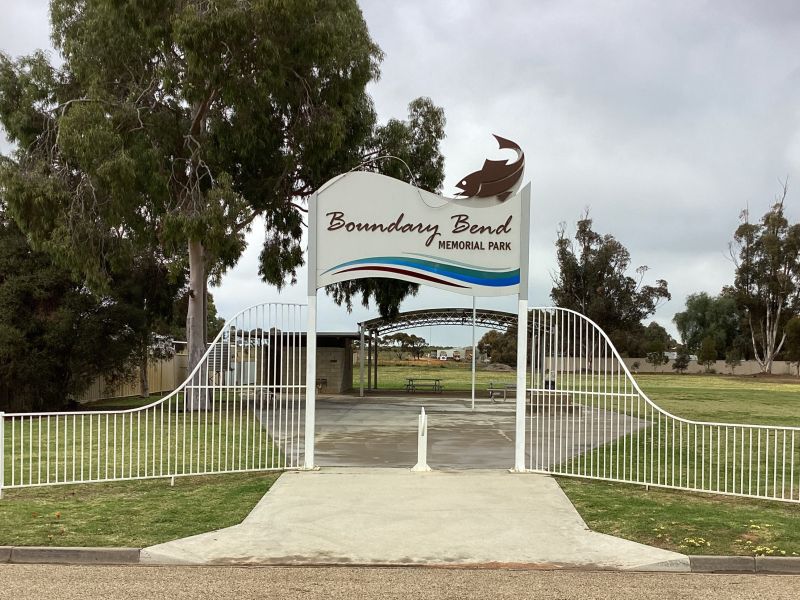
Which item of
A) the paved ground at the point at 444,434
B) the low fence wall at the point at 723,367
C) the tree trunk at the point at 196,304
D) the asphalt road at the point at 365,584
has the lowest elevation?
the low fence wall at the point at 723,367

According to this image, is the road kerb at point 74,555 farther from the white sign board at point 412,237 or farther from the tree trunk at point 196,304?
the tree trunk at point 196,304

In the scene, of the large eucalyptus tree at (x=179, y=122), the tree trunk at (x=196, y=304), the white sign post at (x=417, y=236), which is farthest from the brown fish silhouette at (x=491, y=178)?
the tree trunk at (x=196, y=304)

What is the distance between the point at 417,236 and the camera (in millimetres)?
11078

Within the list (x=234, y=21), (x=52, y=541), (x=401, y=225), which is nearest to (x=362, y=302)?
(x=234, y=21)

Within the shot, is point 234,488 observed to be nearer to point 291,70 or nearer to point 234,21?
point 234,21

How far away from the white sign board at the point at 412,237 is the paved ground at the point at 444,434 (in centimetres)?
236

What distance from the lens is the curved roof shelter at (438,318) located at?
32812 millimetres

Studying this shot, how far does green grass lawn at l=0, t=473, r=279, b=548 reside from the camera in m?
7.25

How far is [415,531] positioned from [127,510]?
332 centimetres

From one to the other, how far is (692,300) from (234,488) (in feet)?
292

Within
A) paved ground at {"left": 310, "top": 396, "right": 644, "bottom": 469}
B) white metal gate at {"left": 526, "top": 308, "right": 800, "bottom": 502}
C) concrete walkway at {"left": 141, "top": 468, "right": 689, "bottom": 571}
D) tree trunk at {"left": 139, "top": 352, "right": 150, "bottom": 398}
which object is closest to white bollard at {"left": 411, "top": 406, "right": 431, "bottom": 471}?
concrete walkway at {"left": 141, "top": 468, "right": 689, "bottom": 571}

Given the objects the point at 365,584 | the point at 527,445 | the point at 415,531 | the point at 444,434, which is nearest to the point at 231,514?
the point at 415,531

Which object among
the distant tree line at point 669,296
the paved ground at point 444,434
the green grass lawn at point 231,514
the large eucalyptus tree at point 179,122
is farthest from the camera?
the distant tree line at point 669,296

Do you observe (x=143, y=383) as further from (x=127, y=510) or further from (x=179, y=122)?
(x=127, y=510)
